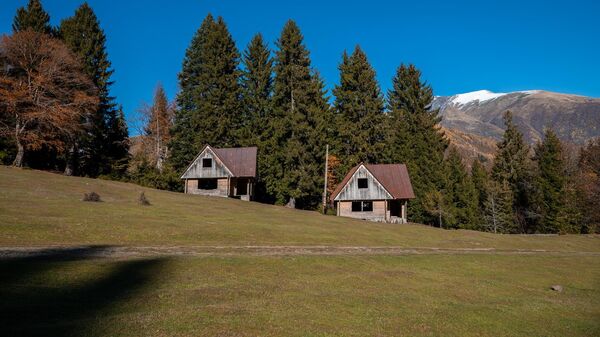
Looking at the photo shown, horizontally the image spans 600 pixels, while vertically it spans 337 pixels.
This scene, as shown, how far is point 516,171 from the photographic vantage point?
2512 inches

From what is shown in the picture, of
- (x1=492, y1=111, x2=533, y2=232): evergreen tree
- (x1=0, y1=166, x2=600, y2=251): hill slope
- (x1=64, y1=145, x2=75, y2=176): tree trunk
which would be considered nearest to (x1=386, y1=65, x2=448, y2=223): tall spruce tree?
(x1=492, y1=111, x2=533, y2=232): evergreen tree

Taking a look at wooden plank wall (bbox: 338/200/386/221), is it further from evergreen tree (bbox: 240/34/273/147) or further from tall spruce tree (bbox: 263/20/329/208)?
evergreen tree (bbox: 240/34/273/147)

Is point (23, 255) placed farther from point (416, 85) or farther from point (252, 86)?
point (416, 85)

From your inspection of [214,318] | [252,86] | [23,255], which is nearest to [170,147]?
[252,86]

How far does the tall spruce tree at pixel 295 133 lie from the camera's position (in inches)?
2216

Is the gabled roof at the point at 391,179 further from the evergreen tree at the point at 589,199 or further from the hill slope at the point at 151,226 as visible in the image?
the evergreen tree at the point at 589,199

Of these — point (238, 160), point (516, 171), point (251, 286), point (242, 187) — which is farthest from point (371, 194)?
point (251, 286)

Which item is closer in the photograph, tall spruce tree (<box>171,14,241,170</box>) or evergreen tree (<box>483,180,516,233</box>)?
evergreen tree (<box>483,180,516,233</box>)

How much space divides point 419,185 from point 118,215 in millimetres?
Answer: 44083

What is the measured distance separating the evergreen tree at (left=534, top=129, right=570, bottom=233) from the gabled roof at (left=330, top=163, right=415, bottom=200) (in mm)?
22413

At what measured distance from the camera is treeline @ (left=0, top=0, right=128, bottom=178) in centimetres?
4747

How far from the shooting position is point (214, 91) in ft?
211

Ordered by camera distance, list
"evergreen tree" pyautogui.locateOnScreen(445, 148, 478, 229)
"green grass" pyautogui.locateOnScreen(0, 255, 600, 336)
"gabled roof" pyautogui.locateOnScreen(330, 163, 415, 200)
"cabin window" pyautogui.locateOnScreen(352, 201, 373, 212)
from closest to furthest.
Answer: "green grass" pyautogui.locateOnScreen(0, 255, 600, 336), "gabled roof" pyautogui.locateOnScreen(330, 163, 415, 200), "cabin window" pyautogui.locateOnScreen(352, 201, 373, 212), "evergreen tree" pyautogui.locateOnScreen(445, 148, 478, 229)

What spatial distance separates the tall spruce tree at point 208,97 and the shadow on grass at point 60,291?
4657 centimetres
